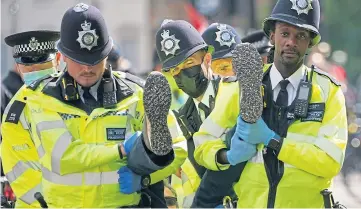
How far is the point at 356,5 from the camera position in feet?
150

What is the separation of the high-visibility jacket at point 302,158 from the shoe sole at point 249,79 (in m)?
0.35

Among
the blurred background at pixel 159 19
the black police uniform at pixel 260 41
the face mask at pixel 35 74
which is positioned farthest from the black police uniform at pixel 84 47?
the blurred background at pixel 159 19

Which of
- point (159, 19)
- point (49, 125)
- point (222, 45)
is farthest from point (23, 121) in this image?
point (159, 19)

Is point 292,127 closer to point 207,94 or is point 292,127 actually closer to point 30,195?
point 207,94

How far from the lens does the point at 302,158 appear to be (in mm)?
6746

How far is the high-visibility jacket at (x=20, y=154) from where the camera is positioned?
770 centimetres

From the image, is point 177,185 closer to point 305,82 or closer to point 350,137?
point 305,82

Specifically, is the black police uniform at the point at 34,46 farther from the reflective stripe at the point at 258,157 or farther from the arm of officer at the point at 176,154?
the reflective stripe at the point at 258,157

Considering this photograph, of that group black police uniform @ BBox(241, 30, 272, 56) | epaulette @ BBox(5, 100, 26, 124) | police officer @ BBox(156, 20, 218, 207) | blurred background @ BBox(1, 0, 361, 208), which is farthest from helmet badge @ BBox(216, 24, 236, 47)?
blurred background @ BBox(1, 0, 361, 208)

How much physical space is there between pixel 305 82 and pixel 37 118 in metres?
1.67

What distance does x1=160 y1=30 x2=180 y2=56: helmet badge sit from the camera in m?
8.77

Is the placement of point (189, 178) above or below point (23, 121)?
below

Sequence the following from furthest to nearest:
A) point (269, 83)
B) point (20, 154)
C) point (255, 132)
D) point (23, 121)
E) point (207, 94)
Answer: point (207, 94) → point (20, 154) → point (23, 121) → point (269, 83) → point (255, 132)

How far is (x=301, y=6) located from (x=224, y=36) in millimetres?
Answer: 2996
